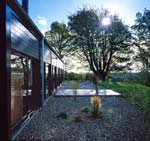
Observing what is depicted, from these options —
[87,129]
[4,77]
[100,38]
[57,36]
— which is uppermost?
[57,36]

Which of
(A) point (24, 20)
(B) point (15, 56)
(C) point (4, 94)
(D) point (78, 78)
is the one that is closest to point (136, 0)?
(A) point (24, 20)

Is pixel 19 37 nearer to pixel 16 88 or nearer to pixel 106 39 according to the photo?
pixel 16 88

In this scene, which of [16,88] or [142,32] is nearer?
[16,88]

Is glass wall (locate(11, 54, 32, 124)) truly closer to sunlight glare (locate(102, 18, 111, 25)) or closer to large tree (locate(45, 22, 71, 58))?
sunlight glare (locate(102, 18, 111, 25))

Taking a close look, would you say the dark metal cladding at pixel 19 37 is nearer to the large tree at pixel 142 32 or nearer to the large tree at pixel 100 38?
the large tree at pixel 142 32

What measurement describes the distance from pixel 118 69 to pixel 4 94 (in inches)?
901

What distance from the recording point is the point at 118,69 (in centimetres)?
2533

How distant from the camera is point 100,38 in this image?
23.1m

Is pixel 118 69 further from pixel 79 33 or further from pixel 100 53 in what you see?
pixel 79 33

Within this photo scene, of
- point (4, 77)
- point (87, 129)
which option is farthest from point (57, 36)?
point (4, 77)

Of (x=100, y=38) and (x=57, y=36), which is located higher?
(x=57, y=36)

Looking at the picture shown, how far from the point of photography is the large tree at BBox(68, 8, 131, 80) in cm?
2259

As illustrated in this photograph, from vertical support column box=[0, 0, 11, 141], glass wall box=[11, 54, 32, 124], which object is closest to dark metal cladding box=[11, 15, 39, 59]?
glass wall box=[11, 54, 32, 124]

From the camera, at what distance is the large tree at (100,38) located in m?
22.6
